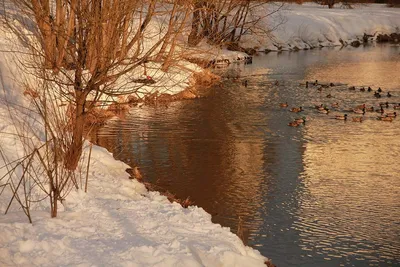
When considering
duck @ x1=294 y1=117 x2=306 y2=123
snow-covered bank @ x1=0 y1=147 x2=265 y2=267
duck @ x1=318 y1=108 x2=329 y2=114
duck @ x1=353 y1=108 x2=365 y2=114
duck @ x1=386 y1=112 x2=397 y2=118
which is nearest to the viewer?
snow-covered bank @ x1=0 y1=147 x2=265 y2=267

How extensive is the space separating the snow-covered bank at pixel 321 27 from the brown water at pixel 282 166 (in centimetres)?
1871

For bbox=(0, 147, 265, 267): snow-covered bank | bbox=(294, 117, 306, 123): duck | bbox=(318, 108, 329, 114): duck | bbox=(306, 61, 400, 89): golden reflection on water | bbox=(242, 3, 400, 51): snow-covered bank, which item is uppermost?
bbox=(242, 3, 400, 51): snow-covered bank

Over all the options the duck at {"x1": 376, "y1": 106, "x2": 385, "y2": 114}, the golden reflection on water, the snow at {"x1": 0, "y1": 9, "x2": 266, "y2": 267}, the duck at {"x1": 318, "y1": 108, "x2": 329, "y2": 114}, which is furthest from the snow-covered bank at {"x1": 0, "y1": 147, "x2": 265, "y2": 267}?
the golden reflection on water

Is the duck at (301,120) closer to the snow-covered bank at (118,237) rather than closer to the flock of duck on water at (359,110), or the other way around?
the flock of duck on water at (359,110)

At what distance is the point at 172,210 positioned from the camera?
444 inches

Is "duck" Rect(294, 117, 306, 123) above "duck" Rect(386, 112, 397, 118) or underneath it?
underneath

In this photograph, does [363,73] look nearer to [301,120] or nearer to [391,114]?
[391,114]

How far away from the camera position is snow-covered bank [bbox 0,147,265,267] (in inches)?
357

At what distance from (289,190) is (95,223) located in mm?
5694

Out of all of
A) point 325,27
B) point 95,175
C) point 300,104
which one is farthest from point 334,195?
point 325,27

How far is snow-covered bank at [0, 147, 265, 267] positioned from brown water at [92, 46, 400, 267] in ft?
4.22

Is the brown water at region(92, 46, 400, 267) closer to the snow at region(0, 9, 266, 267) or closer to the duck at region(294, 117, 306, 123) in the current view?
the duck at region(294, 117, 306, 123)

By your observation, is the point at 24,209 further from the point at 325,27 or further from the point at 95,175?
the point at 325,27

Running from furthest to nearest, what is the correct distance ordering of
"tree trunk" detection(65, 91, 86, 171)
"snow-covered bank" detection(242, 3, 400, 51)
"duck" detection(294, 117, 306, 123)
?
"snow-covered bank" detection(242, 3, 400, 51) < "duck" detection(294, 117, 306, 123) < "tree trunk" detection(65, 91, 86, 171)
